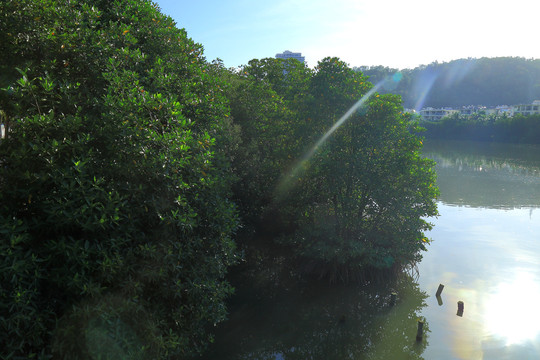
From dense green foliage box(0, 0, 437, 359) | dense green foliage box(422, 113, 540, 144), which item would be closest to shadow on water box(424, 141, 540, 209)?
dense green foliage box(422, 113, 540, 144)

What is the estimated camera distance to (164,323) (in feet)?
26.1

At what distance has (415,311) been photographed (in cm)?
1582

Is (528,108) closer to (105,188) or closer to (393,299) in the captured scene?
(393,299)

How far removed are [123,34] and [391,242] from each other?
12928 millimetres

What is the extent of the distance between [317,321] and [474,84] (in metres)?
155

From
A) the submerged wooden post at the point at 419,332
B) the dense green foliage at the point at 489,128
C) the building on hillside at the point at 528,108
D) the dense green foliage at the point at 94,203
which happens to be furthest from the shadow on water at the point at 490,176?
the building on hillside at the point at 528,108

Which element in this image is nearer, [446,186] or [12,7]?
[12,7]

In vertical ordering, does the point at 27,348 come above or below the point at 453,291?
above

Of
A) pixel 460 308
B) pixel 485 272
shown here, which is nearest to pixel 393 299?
pixel 460 308

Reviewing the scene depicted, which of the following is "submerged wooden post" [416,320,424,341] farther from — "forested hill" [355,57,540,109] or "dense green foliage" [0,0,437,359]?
"forested hill" [355,57,540,109]

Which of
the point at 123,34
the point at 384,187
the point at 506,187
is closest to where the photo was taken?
the point at 123,34

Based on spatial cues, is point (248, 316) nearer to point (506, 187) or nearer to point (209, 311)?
point (209, 311)

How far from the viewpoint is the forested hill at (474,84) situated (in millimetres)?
137125

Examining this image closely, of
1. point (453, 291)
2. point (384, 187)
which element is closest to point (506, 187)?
point (453, 291)
